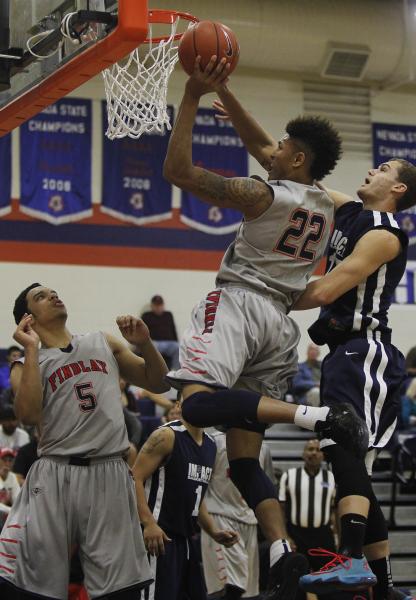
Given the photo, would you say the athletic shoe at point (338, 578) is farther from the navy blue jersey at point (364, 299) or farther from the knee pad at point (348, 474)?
the navy blue jersey at point (364, 299)

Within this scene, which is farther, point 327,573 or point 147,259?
point 147,259

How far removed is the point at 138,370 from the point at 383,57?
38.0ft

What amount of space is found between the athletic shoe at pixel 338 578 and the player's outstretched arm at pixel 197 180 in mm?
1696

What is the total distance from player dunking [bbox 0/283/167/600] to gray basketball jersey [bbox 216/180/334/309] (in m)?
0.84

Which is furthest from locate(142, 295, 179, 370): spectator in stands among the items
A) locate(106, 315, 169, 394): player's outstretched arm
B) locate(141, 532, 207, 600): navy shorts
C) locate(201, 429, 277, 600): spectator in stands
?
locate(106, 315, 169, 394): player's outstretched arm

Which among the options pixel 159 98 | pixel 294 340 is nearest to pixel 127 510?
pixel 294 340

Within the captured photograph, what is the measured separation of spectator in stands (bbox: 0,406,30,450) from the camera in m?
10.7

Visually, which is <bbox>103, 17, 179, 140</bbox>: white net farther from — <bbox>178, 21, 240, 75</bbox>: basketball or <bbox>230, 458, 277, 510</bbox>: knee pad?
<bbox>230, 458, 277, 510</bbox>: knee pad

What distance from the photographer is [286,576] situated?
429 centimetres

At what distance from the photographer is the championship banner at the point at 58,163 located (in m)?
14.9

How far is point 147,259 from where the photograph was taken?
50.2 feet

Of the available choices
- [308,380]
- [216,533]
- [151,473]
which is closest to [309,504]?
[308,380]

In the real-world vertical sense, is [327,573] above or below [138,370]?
below

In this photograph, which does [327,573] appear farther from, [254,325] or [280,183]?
[280,183]
